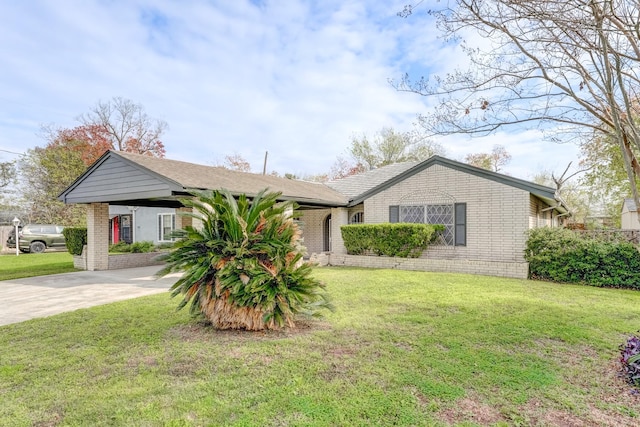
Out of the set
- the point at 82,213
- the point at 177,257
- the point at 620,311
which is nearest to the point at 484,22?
the point at 177,257

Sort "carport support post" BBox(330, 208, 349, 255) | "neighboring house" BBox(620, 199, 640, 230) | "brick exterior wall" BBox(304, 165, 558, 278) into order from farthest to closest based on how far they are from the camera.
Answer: "neighboring house" BBox(620, 199, 640, 230) < "carport support post" BBox(330, 208, 349, 255) < "brick exterior wall" BBox(304, 165, 558, 278)

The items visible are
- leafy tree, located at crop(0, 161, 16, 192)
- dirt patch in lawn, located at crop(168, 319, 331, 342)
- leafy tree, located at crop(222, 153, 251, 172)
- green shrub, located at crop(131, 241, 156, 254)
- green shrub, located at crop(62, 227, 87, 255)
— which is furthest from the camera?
leafy tree, located at crop(222, 153, 251, 172)

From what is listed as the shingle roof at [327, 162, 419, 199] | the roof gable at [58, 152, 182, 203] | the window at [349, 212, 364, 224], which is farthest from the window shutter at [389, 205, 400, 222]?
the roof gable at [58, 152, 182, 203]

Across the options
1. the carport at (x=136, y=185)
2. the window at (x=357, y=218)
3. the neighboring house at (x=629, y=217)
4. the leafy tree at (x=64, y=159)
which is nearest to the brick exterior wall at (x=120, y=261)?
the carport at (x=136, y=185)

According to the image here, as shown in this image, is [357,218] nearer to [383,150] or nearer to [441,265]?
[441,265]

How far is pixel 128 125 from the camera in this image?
98.4 feet

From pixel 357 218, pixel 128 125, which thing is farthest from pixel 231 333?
pixel 128 125

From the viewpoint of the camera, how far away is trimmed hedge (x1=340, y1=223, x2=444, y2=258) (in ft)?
39.5

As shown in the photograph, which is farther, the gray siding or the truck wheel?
the truck wheel

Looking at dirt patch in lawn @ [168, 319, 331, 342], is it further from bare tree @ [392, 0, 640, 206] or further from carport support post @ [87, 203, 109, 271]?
carport support post @ [87, 203, 109, 271]

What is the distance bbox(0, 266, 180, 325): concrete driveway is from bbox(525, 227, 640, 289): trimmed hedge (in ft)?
32.7

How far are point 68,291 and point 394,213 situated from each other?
1068cm

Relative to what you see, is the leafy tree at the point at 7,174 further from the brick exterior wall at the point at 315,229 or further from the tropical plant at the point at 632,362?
the tropical plant at the point at 632,362

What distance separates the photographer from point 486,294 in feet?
24.5
